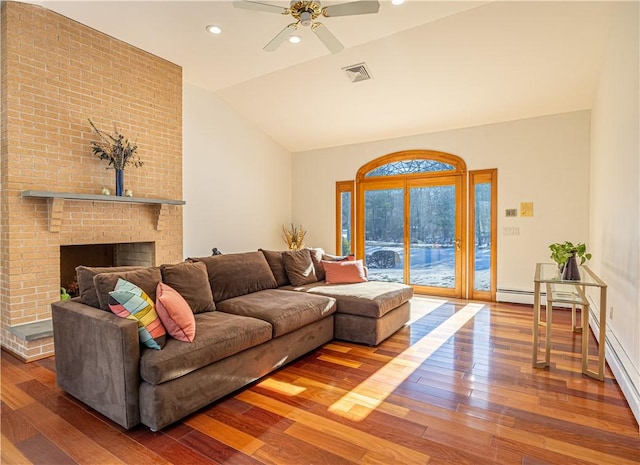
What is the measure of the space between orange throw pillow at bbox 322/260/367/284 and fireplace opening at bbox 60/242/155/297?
227 centimetres

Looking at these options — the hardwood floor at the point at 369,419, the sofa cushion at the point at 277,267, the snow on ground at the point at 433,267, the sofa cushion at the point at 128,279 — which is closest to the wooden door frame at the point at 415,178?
the snow on ground at the point at 433,267

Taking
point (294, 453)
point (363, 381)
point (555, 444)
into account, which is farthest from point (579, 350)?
point (294, 453)

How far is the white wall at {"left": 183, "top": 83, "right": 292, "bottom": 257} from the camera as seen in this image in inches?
211

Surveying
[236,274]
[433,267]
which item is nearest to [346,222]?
[433,267]

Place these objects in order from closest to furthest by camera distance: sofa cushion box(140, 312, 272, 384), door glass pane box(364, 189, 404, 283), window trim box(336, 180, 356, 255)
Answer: sofa cushion box(140, 312, 272, 384)
door glass pane box(364, 189, 404, 283)
window trim box(336, 180, 356, 255)

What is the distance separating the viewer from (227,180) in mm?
5977

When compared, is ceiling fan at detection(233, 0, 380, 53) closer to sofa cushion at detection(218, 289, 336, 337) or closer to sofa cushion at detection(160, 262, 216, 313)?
sofa cushion at detection(160, 262, 216, 313)

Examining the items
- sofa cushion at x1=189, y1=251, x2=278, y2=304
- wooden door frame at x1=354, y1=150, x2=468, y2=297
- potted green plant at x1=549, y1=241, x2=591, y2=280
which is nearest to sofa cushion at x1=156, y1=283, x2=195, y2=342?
sofa cushion at x1=189, y1=251, x2=278, y2=304

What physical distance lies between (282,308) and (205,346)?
3.04 ft

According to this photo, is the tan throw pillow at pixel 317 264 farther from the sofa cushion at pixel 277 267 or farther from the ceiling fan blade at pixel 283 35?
the ceiling fan blade at pixel 283 35

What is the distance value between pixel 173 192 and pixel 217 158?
3.80 ft

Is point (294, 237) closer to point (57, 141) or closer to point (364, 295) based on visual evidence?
point (364, 295)

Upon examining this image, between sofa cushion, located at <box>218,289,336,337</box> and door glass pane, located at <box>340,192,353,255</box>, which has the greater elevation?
door glass pane, located at <box>340,192,353,255</box>

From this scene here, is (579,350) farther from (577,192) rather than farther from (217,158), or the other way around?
(217,158)
